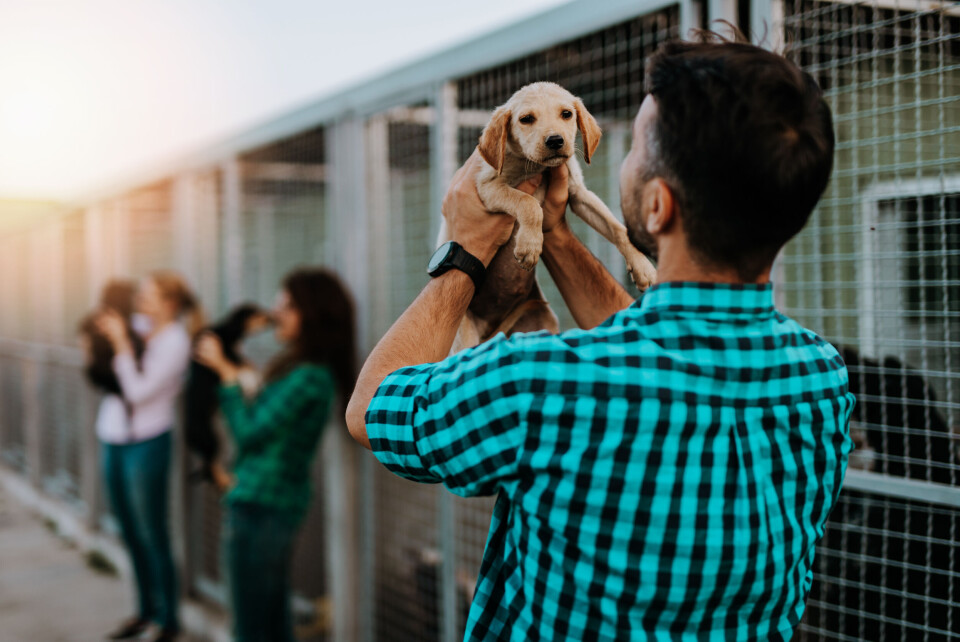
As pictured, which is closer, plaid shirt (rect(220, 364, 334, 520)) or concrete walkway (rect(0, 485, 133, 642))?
plaid shirt (rect(220, 364, 334, 520))

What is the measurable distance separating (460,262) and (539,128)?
0.25m

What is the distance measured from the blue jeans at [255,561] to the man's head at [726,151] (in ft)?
9.09

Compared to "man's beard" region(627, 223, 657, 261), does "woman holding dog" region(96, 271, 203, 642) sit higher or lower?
lower

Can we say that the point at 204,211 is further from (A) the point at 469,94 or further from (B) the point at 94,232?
(A) the point at 469,94

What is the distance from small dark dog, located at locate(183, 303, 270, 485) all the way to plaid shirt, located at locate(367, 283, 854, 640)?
3.05 metres

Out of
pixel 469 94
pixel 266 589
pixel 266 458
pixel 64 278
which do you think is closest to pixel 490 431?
pixel 469 94

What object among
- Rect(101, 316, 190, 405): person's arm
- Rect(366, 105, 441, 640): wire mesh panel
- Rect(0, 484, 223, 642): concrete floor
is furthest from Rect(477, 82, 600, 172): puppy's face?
Rect(0, 484, 223, 642): concrete floor

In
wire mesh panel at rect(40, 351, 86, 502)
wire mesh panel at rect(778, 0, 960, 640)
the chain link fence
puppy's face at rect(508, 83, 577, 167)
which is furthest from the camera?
wire mesh panel at rect(40, 351, 86, 502)

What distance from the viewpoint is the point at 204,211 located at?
473 centimetres

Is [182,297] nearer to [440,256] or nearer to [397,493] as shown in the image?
[397,493]

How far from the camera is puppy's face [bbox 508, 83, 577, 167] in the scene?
81cm

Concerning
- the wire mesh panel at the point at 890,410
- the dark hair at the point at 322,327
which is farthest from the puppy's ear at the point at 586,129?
the dark hair at the point at 322,327

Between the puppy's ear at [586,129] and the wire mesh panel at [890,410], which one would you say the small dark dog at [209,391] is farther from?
the puppy's ear at [586,129]

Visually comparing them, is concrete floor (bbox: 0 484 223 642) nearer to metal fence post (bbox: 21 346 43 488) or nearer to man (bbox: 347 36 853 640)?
metal fence post (bbox: 21 346 43 488)
